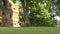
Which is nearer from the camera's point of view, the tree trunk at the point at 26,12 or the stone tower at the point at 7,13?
the tree trunk at the point at 26,12

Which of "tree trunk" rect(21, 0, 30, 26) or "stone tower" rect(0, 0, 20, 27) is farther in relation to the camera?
"stone tower" rect(0, 0, 20, 27)

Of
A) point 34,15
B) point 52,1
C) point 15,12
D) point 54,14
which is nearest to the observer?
point 52,1

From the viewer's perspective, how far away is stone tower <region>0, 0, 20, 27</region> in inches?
1628

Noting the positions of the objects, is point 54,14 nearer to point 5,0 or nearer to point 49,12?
point 49,12

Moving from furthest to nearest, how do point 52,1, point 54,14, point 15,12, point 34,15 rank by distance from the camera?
point 54,14, point 34,15, point 15,12, point 52,1

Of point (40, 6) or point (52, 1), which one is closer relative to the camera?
point (52, 1)

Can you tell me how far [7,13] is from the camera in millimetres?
42375

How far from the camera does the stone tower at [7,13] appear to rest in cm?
4136

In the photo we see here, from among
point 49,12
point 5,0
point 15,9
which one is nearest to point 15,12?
point 15,9

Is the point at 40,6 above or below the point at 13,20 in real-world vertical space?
above

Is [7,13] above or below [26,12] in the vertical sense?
below

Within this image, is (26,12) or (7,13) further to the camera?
(7,13)

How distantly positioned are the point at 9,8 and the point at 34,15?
46.8 feet

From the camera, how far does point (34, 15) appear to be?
55.6m
